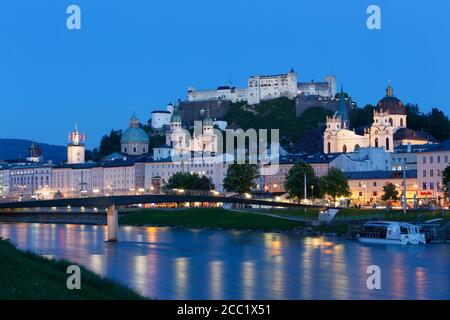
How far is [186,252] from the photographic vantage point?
142 feet

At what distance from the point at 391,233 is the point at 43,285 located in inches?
1324

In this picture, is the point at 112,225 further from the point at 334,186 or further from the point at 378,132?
the point at 378,132

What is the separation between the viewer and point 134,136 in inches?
5359

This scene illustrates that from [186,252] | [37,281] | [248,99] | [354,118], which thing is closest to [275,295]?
[37,281]

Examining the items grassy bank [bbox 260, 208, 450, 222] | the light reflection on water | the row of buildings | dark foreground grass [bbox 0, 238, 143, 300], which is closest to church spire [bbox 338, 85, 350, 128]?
the row of buildings

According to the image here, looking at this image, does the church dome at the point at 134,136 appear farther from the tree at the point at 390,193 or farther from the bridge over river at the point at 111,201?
the bridge over river at the point at 111,201

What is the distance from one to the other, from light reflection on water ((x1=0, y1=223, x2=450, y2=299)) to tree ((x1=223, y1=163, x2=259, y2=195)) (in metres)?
28.0

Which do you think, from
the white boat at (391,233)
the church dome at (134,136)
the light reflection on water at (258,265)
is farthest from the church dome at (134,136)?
the white boat at (391,233)

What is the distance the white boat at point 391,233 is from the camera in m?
49.8

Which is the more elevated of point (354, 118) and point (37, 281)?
point (354, 118)

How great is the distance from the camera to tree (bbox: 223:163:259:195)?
83000mm
